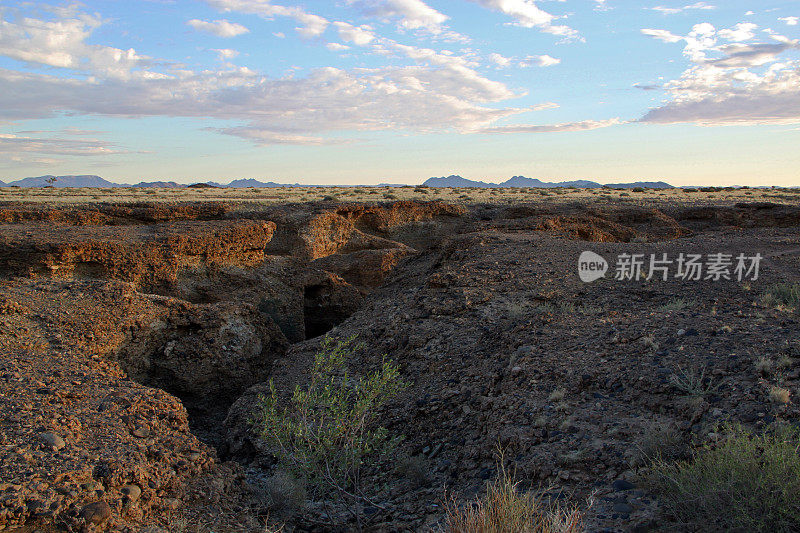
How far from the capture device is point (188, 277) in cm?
973

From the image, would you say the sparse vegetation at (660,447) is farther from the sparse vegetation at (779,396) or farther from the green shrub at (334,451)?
the green shrub at (334,451)

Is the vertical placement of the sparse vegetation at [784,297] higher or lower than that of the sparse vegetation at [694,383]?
higher

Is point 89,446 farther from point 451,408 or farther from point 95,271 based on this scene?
point 95,271

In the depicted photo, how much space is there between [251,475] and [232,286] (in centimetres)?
565

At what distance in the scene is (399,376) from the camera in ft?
20.7

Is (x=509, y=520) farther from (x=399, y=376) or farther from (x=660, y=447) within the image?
(x=399, y=376)

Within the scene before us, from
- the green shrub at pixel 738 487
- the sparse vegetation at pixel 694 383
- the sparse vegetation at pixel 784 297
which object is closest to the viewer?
the green shrub at pixel 738 487

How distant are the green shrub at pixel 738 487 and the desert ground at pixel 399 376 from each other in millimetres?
26

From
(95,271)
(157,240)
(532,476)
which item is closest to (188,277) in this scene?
(157,240)
